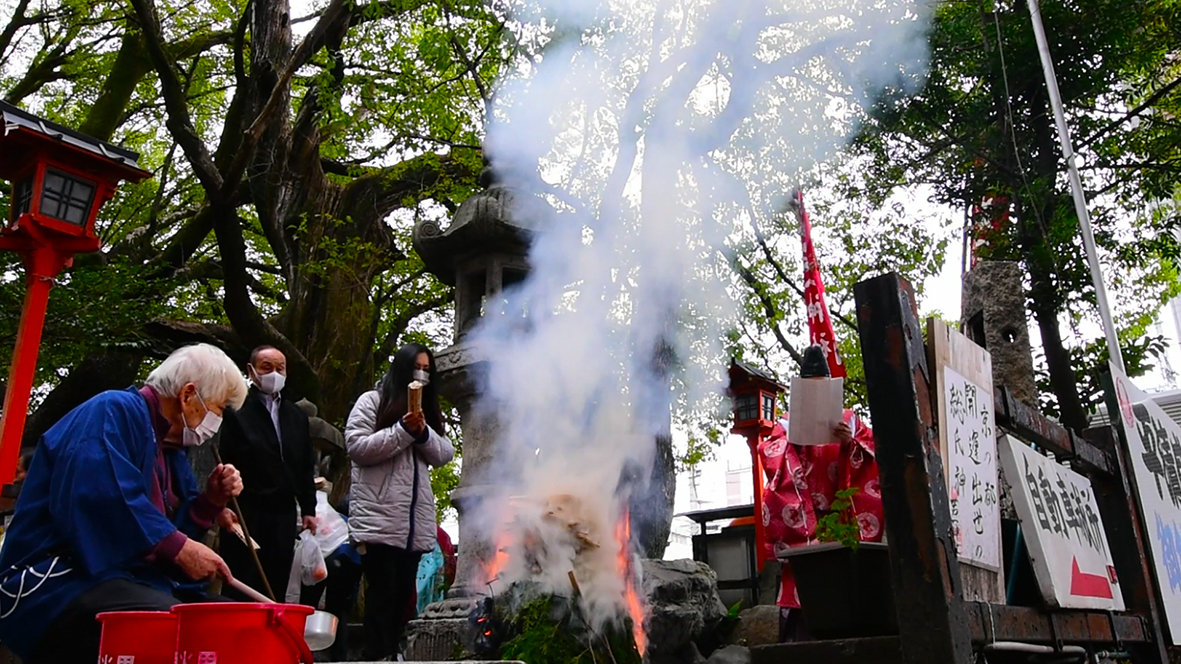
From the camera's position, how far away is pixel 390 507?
16.3ft

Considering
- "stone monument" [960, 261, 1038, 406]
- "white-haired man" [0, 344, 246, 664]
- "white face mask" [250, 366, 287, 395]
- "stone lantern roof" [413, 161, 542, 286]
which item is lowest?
"white-haired man" [0, 344, 246, 664]

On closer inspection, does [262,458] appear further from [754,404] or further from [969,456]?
[754,404]

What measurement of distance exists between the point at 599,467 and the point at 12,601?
3.42 m

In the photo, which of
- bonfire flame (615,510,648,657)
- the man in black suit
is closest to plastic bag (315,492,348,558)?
the man in black suit

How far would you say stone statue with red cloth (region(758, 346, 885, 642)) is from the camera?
4723mm

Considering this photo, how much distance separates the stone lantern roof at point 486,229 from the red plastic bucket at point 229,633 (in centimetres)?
486

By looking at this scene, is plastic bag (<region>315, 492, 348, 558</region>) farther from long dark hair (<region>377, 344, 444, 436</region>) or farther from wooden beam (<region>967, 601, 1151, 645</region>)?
wooden beam (<region>967, 601, 1151, 645</region>)

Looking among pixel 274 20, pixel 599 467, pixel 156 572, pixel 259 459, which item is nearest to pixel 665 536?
pixel 599 467

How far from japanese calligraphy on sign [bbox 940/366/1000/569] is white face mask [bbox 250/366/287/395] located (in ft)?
11.6

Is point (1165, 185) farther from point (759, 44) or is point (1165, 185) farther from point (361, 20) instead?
point (361, 20)

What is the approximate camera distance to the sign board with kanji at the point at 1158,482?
5125mm

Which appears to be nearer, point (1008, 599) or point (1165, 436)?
point (1008, 599)

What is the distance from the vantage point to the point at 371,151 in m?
15.0

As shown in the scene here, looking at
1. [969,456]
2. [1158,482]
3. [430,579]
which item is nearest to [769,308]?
[430,579]
